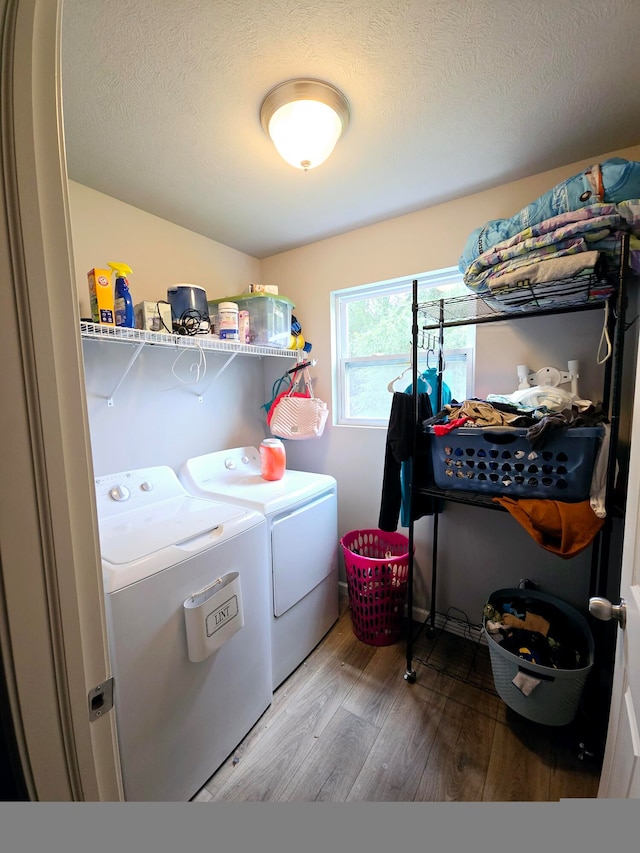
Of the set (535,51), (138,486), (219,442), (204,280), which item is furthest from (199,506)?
(535,51)

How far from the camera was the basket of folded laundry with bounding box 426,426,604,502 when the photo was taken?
1.16m

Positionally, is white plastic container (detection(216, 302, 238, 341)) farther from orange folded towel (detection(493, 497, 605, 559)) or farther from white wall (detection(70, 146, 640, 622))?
orange folded towel (detection(493, 497, 605, 559))

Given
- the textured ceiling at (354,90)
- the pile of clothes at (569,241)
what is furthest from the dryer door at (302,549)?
the textured ceiling at (354,90)

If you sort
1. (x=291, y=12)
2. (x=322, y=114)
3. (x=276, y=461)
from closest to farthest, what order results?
(x=291, y=12)
(x=322, y=114)
(x=276, y=461)

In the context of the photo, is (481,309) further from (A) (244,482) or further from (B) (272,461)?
(A) (244,482)

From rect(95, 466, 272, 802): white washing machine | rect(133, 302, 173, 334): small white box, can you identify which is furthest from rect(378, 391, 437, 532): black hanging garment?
rect(133, 302, 173, 334): small white box

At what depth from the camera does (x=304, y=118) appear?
43.5 inches

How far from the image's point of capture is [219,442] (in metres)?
2.16

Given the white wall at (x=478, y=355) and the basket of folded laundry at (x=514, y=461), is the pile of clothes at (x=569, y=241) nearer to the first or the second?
the white wall at (x=478, y=355)

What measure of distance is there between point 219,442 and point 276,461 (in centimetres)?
48

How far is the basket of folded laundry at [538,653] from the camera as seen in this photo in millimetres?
1220

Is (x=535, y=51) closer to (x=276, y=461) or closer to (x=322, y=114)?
(x=322, y=114)

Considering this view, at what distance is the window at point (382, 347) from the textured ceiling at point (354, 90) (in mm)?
496

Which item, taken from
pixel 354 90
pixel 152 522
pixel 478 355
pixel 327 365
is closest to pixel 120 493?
pixel 152 522
